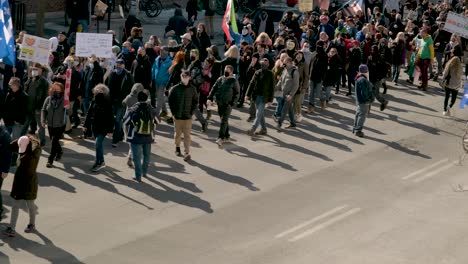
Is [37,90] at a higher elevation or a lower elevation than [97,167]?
higher

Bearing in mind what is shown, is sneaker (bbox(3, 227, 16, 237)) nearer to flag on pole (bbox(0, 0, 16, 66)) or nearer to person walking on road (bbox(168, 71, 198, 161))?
flag on pole (bbox(0, 0, 16, 66))

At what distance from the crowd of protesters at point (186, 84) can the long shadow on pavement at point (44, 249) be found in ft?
0.86

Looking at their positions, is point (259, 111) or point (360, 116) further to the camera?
point (360, 116)

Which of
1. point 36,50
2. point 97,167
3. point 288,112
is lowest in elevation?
point 97,167

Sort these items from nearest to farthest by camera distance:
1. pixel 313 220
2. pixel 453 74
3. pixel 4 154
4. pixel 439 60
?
pixel 4 154, pixel 313 220, pixel 453 74, pixel 439 60

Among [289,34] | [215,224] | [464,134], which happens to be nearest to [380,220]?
[215,224]

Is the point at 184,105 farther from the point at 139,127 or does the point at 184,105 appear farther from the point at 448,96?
the point at 448,96

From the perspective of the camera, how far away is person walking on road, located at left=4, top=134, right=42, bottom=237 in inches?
696

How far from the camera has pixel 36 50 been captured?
77.1ft

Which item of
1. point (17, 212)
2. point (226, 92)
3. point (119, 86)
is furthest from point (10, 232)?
point (226, 92)

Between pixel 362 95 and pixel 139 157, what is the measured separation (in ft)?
19.3

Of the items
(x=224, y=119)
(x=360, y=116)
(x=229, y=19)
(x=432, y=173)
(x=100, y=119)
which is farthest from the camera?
(x=229, y=19)

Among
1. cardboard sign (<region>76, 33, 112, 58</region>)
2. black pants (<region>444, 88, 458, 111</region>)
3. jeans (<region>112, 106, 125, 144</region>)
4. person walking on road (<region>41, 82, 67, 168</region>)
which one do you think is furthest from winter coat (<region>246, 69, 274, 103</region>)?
black pants (<region>444, 88, 458, 111</region>)

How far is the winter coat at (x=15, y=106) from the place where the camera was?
70.3 ft
